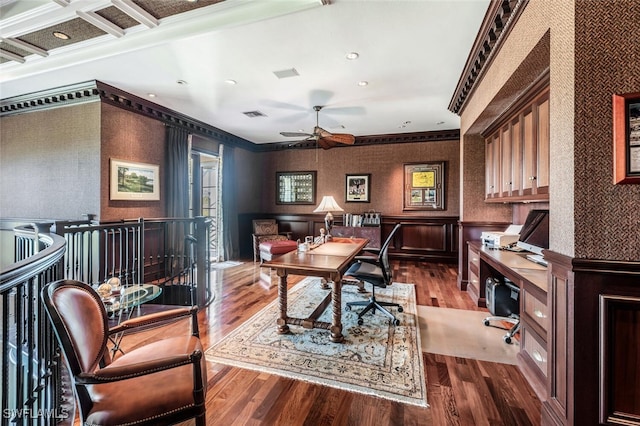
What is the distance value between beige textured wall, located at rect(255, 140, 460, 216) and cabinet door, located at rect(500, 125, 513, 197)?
2.68m

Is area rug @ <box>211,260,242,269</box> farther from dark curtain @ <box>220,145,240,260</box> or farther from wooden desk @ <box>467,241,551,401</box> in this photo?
wooden desk @ <box>467,241,551,401</box>

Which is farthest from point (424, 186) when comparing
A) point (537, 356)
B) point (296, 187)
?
point (537, 356)

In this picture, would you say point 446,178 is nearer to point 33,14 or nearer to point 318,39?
point 318,39

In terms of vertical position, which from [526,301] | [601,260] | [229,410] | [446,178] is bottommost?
[229,410]

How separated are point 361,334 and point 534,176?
2.27 metres

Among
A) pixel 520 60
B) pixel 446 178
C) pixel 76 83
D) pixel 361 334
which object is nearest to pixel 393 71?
pixel 520 60

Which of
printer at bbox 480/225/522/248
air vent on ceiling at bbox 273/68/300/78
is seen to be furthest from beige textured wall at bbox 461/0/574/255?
air vent on ceiling at bbox 273/68/300/78

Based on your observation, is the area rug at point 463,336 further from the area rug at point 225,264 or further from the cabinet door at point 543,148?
the area rug at point 225,264

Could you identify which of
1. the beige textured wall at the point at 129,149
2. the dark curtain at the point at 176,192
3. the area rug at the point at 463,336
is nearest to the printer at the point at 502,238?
the area rug at the point at 463,336

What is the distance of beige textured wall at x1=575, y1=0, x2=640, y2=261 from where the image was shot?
4.30ft

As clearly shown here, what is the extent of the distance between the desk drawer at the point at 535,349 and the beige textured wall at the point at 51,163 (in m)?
Result: 5.15

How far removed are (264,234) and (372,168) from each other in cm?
301

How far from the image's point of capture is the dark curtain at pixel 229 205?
6441mm

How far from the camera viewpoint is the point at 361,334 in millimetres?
2766
